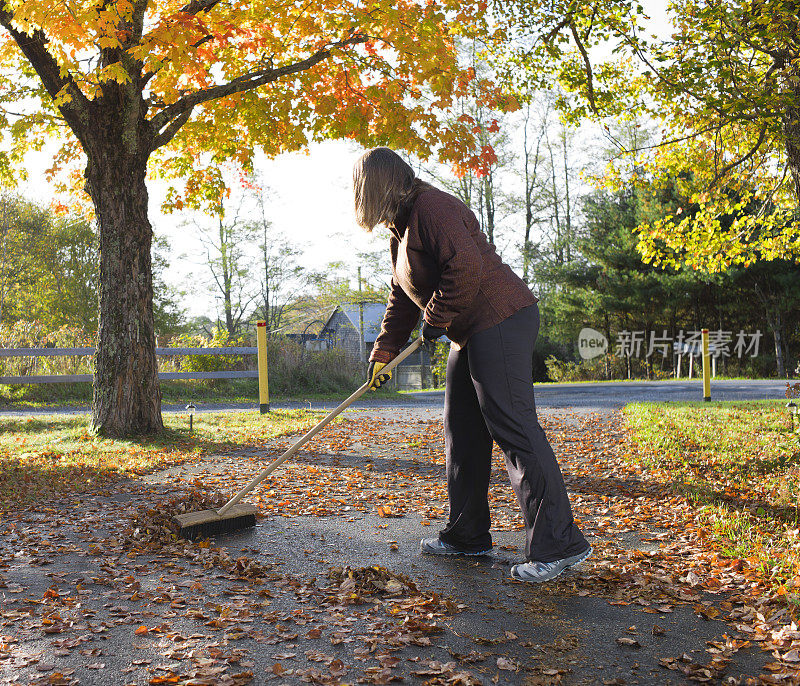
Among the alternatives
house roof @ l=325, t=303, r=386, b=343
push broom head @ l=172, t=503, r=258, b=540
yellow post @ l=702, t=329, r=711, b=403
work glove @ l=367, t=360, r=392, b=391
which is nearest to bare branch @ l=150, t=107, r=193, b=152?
push broom head @ l=172, t=503, r=258, b=540

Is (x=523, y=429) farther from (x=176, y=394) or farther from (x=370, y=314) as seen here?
(x=370, y=314)

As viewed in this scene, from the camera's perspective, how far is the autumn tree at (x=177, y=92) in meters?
7.36

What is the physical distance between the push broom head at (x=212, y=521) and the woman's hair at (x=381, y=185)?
195cm

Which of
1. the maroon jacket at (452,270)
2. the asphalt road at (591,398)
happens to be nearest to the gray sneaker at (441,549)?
the maroon jacket at (452,270)

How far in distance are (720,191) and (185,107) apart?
26.8 feet

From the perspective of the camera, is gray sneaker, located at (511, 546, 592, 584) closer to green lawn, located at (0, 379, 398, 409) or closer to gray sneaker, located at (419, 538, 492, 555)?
gray sneaker, located at (419, 538, 492, 555)

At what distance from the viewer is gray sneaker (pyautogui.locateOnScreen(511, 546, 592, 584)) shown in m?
3.02

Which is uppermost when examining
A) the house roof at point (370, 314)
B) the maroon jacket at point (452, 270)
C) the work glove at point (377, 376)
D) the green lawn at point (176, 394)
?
the house roof at point (370, 314)

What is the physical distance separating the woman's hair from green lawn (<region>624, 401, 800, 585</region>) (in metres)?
2.34

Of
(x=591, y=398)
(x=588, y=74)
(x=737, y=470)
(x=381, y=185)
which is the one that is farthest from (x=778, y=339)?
(x=381, y=185)

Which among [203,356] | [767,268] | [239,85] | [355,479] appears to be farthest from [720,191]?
[767,268]

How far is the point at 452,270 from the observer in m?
3.02

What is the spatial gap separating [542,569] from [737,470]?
3.39 metres

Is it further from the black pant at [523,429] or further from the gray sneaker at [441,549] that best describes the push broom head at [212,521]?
the black pant at [523,429]
